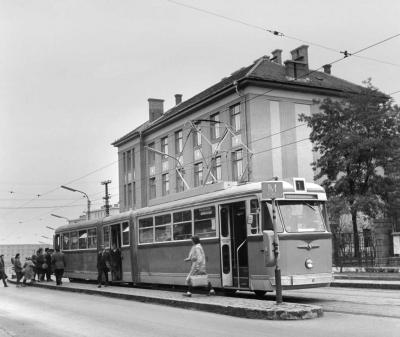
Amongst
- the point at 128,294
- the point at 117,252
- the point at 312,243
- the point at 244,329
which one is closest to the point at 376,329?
the point at 244,329

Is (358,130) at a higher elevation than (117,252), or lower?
higher

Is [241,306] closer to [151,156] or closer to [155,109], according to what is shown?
[151,156]

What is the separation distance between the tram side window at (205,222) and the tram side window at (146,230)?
327 centimetres

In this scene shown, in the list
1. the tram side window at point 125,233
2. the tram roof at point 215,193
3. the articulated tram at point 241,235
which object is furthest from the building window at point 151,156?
the articulated tram at point 241,235

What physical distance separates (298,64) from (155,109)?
19.3 m

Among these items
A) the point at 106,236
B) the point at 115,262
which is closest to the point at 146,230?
the point at 115,262

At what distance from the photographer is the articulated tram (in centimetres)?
1426

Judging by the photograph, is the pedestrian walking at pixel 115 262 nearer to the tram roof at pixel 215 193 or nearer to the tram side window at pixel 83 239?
the tram roof at pixel 215 193

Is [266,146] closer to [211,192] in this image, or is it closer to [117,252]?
[117,252]

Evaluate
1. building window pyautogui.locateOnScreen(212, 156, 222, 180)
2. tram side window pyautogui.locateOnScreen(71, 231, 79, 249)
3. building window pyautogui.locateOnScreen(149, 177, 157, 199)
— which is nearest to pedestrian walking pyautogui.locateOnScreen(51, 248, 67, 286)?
tram side window pyautogui.locateOnScreen(71, 231, 79, 249)

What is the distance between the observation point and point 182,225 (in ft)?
59.7

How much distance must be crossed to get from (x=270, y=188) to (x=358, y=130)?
22420 mm

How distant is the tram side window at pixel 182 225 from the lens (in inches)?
700

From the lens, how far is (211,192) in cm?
1703
